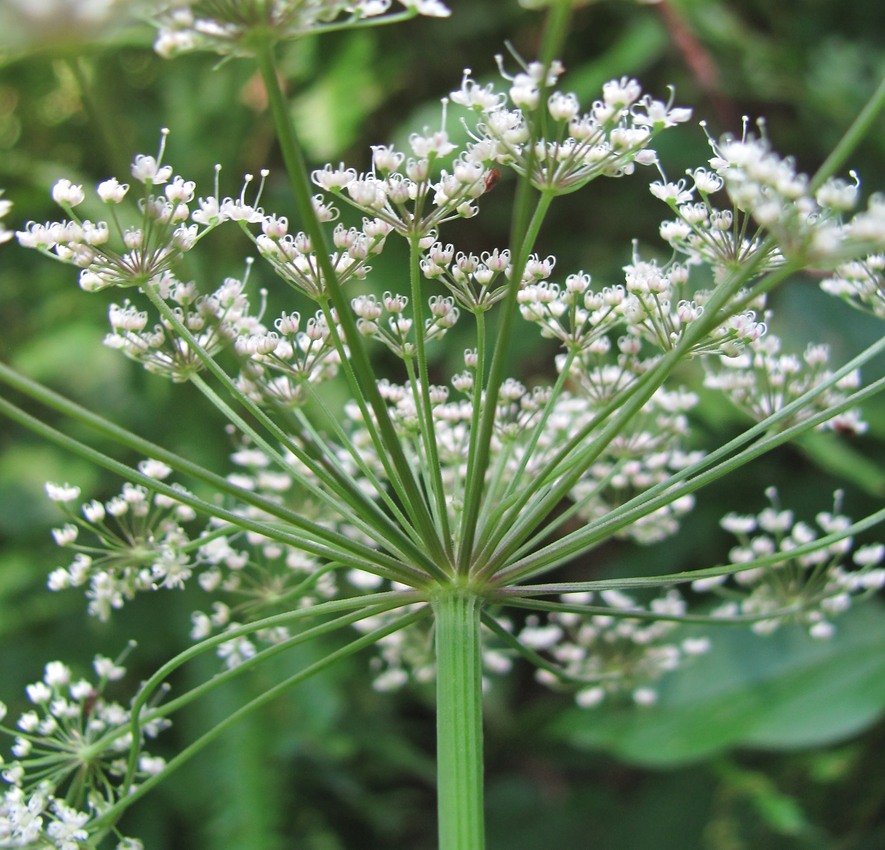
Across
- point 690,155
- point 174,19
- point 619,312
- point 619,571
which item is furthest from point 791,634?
point 174,19

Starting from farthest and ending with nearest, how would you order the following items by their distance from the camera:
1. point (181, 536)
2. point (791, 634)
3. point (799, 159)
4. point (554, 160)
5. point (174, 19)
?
point (799, 159), point (791, 634), point (181, 536), point (554, 160), point (174, 19)

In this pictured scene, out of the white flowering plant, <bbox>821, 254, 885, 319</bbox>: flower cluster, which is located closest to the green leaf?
the white flowering plant

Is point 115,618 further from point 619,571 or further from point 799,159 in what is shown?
point 799,159

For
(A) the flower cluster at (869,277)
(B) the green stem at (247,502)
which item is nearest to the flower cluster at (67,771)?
(B) the green stem at (247,502)

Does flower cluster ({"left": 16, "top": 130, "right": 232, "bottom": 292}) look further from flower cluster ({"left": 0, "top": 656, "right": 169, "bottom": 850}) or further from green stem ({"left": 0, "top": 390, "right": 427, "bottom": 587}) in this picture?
flower cluster ({"left": 0, "top": 656, "right": 169, "bottom": 850})

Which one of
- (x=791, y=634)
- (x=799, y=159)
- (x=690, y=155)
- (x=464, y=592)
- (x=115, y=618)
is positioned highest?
(x=799, y=159)

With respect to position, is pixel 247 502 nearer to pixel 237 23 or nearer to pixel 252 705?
pixel 252 705

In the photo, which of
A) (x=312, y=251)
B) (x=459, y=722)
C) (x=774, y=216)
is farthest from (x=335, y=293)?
(x=459, y=722)

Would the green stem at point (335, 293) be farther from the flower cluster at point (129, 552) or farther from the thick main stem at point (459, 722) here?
the flower cluster at point (129, 552)
